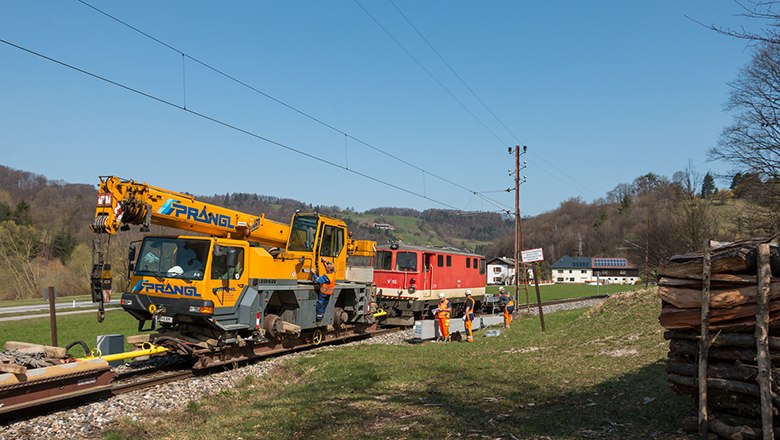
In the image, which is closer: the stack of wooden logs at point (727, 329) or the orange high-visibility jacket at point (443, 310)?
the stack of wooden logs at point (727, 329)

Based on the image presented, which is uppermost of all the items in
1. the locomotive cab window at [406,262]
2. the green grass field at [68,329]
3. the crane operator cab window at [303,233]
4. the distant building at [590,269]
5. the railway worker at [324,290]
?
the crane operator cab window at [303,233]

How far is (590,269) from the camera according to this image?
379 feet

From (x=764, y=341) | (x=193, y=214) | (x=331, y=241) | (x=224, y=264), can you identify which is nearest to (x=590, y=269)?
(x=331, y=241)

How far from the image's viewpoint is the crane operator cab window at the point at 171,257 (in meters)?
12.6

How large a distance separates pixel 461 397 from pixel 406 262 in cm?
1460

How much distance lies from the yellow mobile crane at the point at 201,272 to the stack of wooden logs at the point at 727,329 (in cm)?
923

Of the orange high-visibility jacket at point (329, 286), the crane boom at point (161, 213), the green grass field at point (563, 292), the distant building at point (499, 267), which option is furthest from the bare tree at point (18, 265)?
the distant building at point (499, 267)

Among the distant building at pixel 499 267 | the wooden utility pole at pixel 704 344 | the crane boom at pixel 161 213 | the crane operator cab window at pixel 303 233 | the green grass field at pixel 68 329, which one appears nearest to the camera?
the wooden utility pole at pixel 704 344

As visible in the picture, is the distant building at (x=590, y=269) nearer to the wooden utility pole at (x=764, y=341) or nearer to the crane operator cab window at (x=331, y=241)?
the crane operator cab window at (x=331, y=241)

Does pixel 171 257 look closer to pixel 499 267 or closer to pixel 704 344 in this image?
pixel 704 344

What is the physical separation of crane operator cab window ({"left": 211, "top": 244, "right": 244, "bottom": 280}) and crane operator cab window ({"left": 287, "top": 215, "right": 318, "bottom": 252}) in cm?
339

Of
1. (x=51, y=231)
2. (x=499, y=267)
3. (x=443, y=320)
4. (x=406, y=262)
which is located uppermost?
(x=51, y=231)

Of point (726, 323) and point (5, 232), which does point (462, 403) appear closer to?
point (726, 323)

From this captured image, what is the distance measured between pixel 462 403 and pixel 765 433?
12.9 feet
